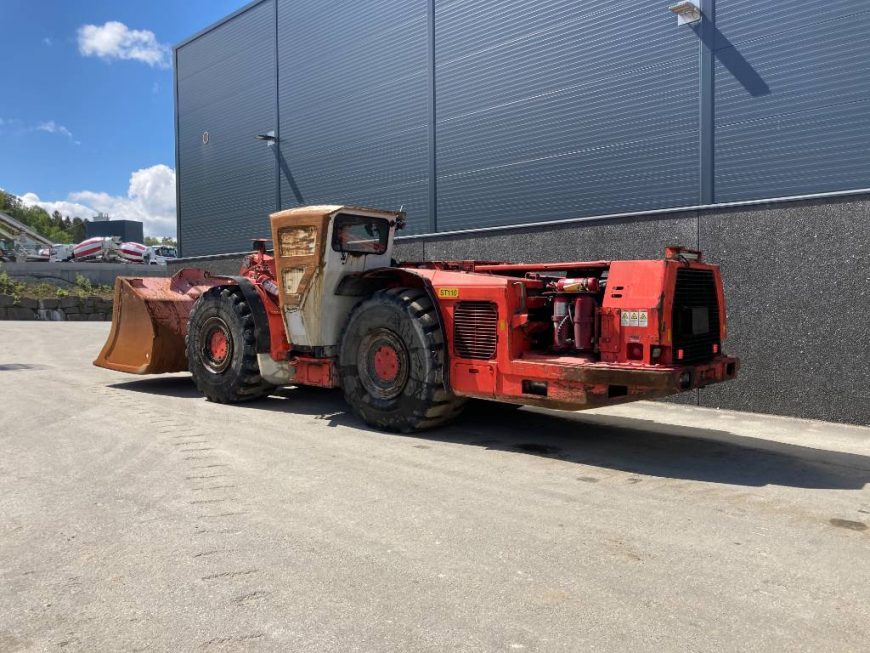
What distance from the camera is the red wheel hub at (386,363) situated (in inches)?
295

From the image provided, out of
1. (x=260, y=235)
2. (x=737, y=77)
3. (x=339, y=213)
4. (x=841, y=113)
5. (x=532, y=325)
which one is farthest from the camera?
(x=260, y=235)

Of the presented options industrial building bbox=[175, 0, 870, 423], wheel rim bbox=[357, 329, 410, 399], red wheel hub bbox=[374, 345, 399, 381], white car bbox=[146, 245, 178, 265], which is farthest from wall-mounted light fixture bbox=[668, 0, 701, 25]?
white car bbox=[146, 245, 178, 265]

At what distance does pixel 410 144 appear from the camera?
48.5ft

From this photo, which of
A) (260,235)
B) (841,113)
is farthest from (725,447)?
(260,235)

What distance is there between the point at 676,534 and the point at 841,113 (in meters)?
6.99

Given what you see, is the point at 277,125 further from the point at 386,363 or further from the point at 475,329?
the point at 475,329

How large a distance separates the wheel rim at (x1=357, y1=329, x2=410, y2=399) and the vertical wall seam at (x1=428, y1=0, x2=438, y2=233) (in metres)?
6.85

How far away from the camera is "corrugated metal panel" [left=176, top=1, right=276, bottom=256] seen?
19156mm

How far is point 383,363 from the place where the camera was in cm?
760

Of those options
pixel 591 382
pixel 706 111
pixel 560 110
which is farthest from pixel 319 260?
pixel 706 111

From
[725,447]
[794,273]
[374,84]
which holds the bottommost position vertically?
[725,447]

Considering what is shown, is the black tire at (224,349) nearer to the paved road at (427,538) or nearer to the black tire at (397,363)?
the paved road at (427,538)

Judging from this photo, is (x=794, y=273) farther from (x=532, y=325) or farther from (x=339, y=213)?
(x=339, y=213)

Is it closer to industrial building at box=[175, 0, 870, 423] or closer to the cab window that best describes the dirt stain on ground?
industrial building at box=[175, 0, 870, 423]
